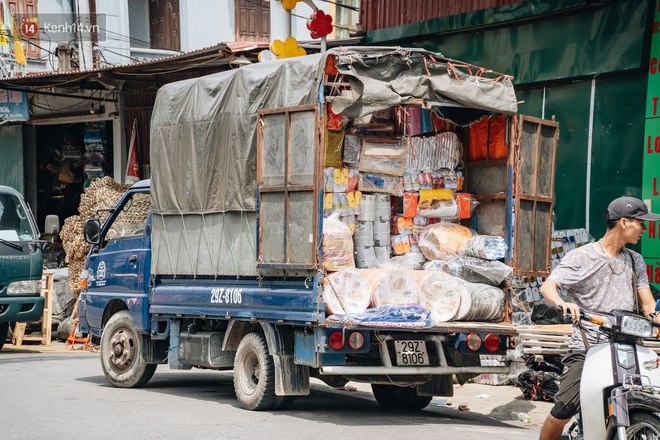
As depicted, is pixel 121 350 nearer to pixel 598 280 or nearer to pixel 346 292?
pixel 346 292

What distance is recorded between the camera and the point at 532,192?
9227 millimetres

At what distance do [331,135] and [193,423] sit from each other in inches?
117

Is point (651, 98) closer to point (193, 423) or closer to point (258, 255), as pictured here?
point (258, 255)

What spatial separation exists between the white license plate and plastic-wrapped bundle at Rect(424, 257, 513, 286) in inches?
36.6

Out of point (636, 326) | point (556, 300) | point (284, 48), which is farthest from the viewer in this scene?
point (284, 48)

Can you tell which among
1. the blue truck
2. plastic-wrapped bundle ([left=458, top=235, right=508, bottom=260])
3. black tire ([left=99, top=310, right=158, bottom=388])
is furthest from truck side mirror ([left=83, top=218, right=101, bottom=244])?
plastic-wrapped bundle ([left=458, top=235, right=508, bottom=260])

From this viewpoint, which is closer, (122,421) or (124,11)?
(122,421)

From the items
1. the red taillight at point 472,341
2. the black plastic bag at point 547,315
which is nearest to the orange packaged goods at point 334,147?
the red taillight at point 472,341

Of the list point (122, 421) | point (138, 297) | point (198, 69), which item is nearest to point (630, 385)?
point (122, 421)

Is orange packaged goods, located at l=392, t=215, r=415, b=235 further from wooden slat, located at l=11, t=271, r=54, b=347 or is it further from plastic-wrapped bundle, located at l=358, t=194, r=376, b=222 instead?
wooden slat, located at l=11, t=271, r=54, b=347

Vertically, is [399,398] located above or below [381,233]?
below

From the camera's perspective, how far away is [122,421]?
816 cm

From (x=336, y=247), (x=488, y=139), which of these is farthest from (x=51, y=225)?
(x=488, y=139)

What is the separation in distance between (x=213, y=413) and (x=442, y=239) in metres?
2.69
